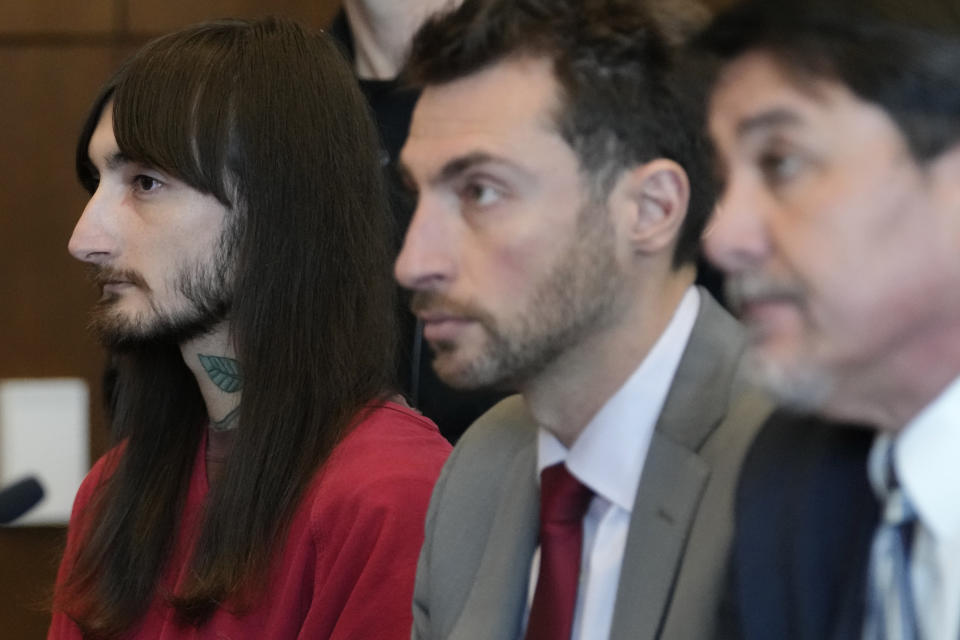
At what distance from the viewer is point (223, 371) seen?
77.2 inches

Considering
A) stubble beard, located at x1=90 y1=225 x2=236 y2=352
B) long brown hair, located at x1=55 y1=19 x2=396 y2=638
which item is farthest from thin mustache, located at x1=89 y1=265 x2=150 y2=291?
long brown hair, located at x1=55 y1=19 x2=396 y2=638

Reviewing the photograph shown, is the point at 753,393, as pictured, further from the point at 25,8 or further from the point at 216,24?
the point at 25,8

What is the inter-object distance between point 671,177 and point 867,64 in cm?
39

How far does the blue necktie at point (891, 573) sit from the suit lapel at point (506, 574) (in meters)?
0.42

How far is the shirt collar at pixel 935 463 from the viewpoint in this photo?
3.28 feet

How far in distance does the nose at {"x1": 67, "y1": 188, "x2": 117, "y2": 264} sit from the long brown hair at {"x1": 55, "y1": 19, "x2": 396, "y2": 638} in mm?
93

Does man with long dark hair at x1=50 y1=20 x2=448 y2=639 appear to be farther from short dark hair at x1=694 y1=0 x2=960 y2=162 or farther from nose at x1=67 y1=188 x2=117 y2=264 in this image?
short dark hair at x1=694 y1=0 x2=960 y2=162

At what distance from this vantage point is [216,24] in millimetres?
2014

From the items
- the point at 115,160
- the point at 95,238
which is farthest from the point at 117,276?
the point at 115,160

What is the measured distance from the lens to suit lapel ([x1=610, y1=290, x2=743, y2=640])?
1.25m

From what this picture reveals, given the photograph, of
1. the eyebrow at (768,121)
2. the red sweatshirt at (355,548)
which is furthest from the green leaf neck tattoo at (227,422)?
the eyebrow at (768,121)

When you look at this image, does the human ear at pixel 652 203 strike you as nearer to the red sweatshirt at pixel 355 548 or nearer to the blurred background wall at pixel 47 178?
the red sweatshirt at pixel 355 548

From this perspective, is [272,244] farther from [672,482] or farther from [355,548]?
[672,482]

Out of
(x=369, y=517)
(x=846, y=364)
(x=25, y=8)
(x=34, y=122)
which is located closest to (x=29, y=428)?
(x=34, y=122)
